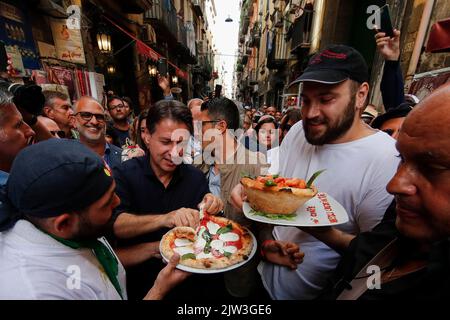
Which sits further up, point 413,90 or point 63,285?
point 413,90

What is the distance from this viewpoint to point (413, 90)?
4.23 m

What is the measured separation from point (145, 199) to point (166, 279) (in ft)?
2.72

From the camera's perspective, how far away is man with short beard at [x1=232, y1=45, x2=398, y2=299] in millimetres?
1472

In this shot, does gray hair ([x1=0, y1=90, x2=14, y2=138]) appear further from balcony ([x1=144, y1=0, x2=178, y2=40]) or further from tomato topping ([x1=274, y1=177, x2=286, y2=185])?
balcony ([x1=144, y1=0, x2=178, y2=40])

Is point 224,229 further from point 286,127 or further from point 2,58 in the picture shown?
point 2,58

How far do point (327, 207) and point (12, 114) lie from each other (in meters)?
2.75

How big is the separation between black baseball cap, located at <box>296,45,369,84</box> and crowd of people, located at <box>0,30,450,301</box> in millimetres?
11

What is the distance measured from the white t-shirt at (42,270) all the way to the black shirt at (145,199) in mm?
764

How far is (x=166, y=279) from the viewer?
4.58ft

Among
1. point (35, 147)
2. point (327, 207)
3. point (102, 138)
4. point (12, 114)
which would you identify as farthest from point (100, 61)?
point (327, 207)

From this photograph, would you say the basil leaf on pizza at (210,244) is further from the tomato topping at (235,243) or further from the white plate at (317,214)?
the white plate at (317,214)

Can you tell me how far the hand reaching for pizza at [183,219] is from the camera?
1.64 metres

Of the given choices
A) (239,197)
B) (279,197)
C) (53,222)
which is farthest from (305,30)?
(53,222)

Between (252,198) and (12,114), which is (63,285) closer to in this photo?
(252,198)
